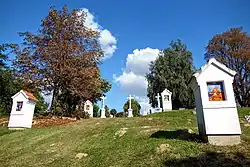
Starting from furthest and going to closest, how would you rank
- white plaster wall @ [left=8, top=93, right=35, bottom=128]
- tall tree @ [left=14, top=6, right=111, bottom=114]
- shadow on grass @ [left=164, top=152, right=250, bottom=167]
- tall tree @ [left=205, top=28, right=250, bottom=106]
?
1. tall tree @ [left=205, top=28, right=250, bottom=106]
2. tall tree @ [left=14, top=6, right=111, bottom=114]
3. white plaster wall @ [left=8, top=93, right=35, bottom=128]
4. shadow on grass @ [left=164, top=152, right=250, bottom=167]

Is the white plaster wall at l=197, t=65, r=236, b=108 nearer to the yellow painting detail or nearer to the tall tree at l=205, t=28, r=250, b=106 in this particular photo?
the yellow painting detail

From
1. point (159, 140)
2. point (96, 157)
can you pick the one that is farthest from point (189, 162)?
point (96, 157)

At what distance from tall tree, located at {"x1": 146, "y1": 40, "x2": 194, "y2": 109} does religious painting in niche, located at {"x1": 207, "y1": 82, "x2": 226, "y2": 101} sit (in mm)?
29374

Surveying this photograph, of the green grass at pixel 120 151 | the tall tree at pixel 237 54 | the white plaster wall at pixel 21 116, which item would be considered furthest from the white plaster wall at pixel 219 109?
the tall tree at pixel 237 54

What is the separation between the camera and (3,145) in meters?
10.9

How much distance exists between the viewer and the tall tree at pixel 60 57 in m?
21.5

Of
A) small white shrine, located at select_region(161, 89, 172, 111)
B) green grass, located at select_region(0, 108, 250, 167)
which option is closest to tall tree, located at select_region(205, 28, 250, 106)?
small white shrine, located at select_region(161, 89, 172, 111)

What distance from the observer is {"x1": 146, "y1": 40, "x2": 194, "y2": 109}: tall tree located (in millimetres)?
36875

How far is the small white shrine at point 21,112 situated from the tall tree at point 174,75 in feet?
84.6

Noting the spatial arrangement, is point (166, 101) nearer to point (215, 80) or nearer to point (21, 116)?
point (21, 116)

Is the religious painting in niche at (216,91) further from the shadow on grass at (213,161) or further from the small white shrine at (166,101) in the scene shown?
the small white shrine at (166,101)

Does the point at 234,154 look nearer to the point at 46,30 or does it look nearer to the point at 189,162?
the point at 189,162

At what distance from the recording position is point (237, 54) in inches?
1299

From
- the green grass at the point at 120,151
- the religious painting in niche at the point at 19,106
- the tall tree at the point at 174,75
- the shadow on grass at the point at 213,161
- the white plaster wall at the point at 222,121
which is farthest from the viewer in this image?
the tall tree at the point at 174,75
